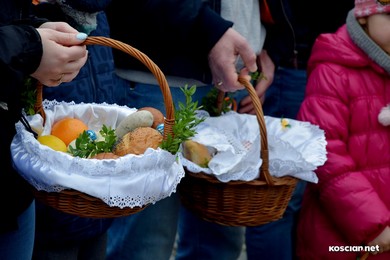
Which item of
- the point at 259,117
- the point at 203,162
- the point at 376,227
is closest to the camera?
the point at 259,117

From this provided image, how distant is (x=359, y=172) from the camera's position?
2.21m

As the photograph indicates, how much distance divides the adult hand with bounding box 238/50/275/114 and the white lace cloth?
0.89ft

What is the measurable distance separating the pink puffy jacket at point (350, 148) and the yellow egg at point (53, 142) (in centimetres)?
119

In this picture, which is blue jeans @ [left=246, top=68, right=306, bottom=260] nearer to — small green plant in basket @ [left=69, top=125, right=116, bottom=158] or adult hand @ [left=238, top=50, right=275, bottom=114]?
adult hand @ [left=238, top=50, right=275, bottom=114]

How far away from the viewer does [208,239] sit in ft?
7.79

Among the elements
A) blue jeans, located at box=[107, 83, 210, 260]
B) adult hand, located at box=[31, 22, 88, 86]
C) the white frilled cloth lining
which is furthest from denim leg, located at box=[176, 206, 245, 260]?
adult hand, located at box=[31, 22, 88, 86]

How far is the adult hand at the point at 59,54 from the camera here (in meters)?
1.21

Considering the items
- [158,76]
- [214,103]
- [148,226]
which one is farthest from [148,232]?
[158,76]

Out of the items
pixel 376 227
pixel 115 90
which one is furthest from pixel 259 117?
pixel 376 227

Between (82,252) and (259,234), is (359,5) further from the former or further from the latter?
(82,252)

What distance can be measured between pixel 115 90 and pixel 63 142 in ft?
1.70

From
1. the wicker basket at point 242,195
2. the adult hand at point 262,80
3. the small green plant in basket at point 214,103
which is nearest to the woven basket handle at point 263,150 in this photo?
the wicker basket at point 242,195

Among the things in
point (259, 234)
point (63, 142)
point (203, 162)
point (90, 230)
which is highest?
point (63, 142)

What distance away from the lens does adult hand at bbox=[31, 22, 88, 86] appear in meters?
1.21
